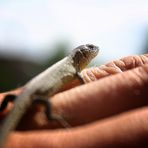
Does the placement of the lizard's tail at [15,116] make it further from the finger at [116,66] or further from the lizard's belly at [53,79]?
the finger at [116,66]

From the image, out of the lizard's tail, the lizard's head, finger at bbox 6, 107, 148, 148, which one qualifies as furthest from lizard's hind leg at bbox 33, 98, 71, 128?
the lizard's head

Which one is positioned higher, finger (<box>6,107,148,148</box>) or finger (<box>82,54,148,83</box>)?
finger (<box>6,107,148,148</box>)

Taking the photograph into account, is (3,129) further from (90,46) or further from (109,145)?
(90,46)

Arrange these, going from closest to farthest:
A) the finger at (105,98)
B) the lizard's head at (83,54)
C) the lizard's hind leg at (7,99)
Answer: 1. the finger at (105,98)
2. the lizard's hind leg at (7,99)
3. the lizard's head at (83,54)

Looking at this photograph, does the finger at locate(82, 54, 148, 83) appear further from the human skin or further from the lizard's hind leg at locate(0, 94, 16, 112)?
the human skin

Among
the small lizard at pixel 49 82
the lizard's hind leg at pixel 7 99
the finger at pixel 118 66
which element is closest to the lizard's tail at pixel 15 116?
the small lizard at pixel 49 82

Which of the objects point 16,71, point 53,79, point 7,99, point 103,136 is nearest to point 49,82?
point 53,79

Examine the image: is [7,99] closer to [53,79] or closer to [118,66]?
[53,79]
